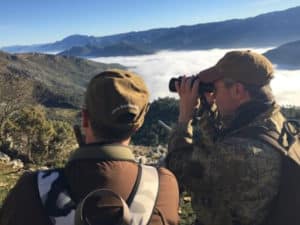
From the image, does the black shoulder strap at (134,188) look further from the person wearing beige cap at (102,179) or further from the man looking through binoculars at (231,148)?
the man looking through binoculars at (231,148)

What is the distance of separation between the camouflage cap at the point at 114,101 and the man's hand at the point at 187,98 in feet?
2.73

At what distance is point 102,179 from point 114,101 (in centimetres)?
42

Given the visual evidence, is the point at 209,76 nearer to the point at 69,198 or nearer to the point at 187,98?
the point at 187,98

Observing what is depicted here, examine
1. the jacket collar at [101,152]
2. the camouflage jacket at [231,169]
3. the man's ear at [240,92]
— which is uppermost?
the man's ear at [240,92]

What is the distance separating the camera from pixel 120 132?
2.75 metres

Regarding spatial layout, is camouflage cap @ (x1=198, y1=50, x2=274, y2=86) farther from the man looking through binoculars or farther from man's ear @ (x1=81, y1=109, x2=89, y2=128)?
man's ear @ (x1=81, y1=109, x2=89, y2=128)

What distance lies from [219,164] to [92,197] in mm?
1193

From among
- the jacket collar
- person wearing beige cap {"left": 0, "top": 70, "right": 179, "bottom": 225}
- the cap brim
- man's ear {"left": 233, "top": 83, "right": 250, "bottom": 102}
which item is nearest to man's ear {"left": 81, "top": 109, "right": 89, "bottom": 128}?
person wearing beige cap {"left": 0, "top": 70, "right": 179, "bottom": 225}

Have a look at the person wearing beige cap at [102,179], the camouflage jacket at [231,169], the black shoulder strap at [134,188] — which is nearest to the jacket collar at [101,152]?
the person wearing beige cap at [102,179]

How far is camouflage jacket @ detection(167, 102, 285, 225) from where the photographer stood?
337 cm

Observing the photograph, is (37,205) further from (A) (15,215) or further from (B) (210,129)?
(B) (210,129)

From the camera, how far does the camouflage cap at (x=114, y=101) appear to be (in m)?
2.73

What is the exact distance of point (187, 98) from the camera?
3.61m

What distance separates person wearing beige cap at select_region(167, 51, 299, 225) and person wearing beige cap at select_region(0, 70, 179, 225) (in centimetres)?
63
